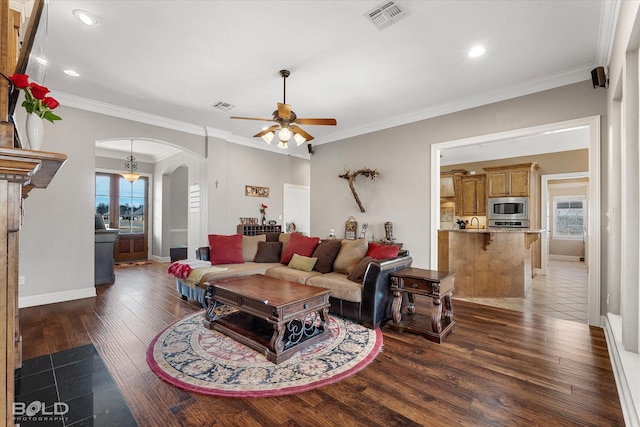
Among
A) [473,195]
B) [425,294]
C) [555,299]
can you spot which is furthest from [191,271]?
[473,195]

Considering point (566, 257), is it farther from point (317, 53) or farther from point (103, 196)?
point (103, 196)

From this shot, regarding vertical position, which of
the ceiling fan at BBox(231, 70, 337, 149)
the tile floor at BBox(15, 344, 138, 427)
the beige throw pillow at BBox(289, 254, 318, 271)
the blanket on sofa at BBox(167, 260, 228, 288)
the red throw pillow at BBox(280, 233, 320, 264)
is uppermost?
the ceiling fan at BBox(231, 70, 337, 149)

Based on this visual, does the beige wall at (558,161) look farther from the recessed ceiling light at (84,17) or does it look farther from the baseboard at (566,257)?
the recessed ceiling light at (84,17)

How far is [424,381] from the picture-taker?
2.25 metres

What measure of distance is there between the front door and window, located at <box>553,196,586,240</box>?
1222cm

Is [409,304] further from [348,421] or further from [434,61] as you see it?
[434,61]

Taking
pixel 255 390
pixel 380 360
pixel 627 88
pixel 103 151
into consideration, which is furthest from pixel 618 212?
pixel 103 151

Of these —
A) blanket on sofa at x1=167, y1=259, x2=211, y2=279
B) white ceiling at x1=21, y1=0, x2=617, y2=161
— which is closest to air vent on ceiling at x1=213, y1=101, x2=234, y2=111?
white ceiling at x1=21, y1=0, x2=617, y2=161

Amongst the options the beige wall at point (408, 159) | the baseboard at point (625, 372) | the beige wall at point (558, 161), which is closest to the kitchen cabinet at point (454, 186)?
the beige wall at point (558, 161)

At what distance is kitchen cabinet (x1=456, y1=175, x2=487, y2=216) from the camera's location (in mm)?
7867

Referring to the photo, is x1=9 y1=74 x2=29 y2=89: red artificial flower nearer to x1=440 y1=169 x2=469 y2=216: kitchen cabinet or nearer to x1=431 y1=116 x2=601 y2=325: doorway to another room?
x1=431 y1=116 x2=601 y2=325: doorway to another room

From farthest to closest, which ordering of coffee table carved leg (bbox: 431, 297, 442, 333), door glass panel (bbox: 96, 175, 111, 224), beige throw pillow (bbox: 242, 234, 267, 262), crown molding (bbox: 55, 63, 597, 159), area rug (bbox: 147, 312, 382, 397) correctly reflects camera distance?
door glass panel (bbox: 96, 175, 111, 224) → beige throw pillow (bbox: 242, 234, 267, 262) → crown molding (bbox: 55, 63, 597, 159) → coffee table carved leg (bbox: 431, 297, 442, 333) → area rug (bbox: 147, 312, 382, 397)

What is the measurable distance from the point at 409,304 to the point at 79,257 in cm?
492

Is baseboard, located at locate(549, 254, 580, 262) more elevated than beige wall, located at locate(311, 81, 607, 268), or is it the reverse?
beige wall, located at locate(311, 81, 607, 268)
